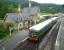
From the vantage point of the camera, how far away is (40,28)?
3941 mm

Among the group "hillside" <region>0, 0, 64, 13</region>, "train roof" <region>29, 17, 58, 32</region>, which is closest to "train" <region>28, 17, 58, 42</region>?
"train roof" <region>29, 17, 58, 32</region>

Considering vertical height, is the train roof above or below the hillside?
below

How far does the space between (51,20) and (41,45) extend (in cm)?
39

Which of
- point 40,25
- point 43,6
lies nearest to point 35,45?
point 40,25

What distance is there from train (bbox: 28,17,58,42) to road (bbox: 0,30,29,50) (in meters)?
0.10

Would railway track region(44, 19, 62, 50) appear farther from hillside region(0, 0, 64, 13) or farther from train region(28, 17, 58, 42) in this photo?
hillside region(0, 0, 64, 13)

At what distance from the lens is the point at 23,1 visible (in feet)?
12.4

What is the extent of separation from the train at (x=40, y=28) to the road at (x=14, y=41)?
0.32 ft

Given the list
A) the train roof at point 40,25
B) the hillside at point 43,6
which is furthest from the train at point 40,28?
the hillside at point 43,6

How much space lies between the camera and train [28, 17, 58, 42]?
3.70 metres

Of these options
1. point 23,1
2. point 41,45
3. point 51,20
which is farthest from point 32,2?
point 41,45

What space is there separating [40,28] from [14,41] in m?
0.49

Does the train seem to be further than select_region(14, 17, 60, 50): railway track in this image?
Yes

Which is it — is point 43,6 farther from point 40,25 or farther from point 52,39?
point 52,39
